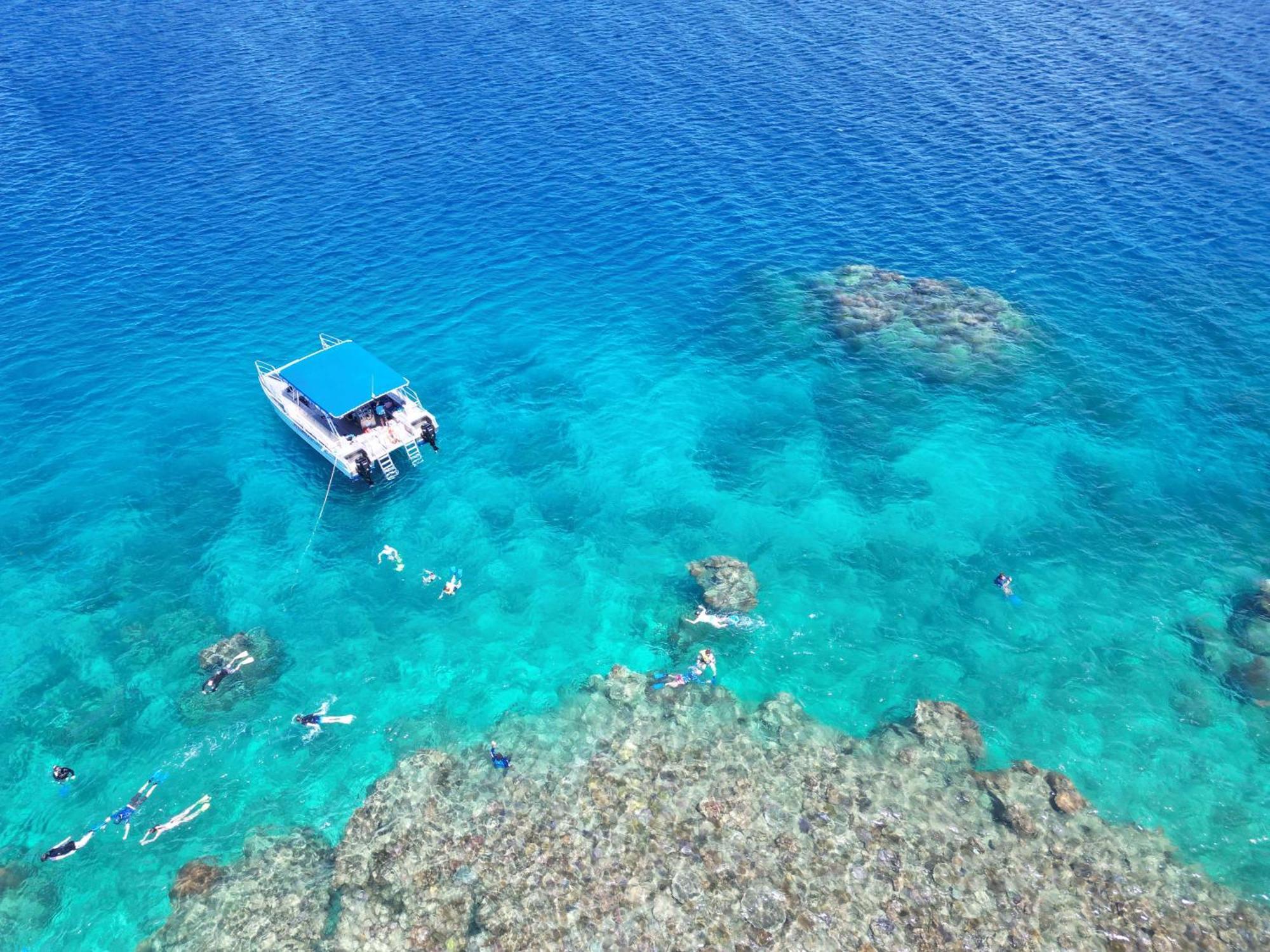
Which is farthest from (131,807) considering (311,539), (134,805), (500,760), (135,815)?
(311,539)

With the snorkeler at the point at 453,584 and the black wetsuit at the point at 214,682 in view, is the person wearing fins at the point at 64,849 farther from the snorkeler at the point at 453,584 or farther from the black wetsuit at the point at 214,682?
the snorkeler at the point at 453,584

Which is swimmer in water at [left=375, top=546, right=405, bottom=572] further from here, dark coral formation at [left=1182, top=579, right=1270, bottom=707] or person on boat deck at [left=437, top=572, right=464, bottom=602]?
dark coral formation at [left=1182, top=579, right=1270, bottom=707]

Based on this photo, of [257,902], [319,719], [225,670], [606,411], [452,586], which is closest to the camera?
[257,902]

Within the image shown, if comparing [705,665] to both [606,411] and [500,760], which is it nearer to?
[500,760]

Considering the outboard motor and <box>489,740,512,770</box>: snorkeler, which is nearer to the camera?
<box>489,740,512,770</box>: snorkeler

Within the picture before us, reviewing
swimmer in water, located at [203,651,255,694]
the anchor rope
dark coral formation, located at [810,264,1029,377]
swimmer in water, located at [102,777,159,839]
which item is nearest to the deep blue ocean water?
the anchor rope

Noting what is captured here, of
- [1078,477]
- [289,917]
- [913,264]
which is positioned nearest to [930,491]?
[1078,477]
